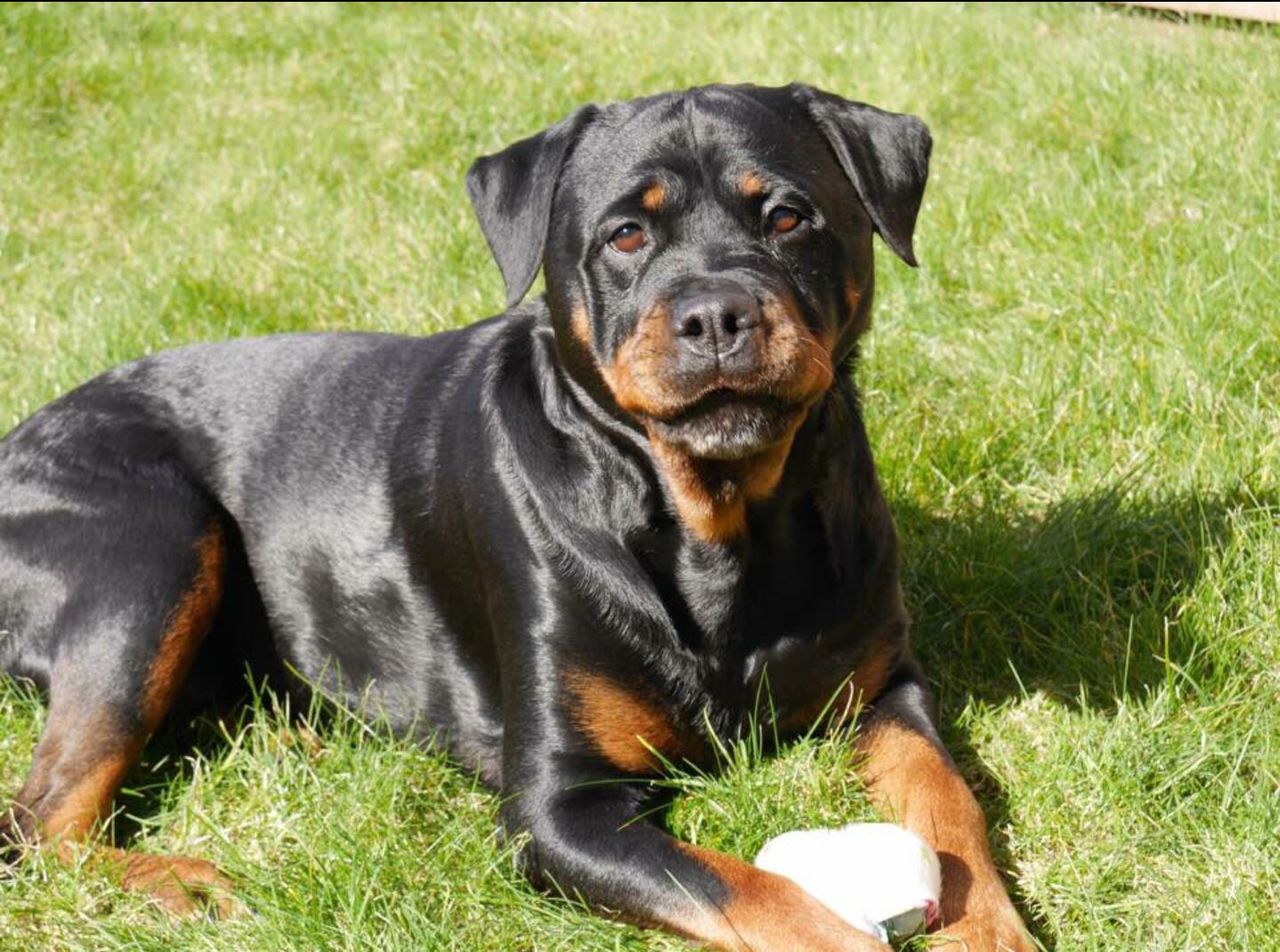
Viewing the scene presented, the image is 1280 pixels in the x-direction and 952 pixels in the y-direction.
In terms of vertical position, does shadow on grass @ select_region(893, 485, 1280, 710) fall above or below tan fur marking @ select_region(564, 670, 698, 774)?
below

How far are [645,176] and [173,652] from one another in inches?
57.5

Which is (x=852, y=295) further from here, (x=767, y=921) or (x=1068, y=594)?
(x=767, y=921)

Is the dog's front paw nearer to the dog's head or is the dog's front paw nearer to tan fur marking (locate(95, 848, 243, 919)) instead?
the dog's head

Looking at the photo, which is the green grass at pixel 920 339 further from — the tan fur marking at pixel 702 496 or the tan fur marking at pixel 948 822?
the tan fur marking at pixel 702 496

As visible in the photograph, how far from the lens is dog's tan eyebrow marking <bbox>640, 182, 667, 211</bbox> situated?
2945mm

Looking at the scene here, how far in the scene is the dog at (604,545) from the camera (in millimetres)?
2773

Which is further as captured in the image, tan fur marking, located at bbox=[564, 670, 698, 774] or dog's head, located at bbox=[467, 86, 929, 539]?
tan fur marking, located at bbox=[564, 670, 698, 774]

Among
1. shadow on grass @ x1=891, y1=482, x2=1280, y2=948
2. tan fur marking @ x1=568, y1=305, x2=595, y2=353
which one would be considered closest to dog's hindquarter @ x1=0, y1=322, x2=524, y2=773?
tan fur marking @ x1=568, y1=305, x2=595, y2=353

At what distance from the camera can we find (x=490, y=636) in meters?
3.30

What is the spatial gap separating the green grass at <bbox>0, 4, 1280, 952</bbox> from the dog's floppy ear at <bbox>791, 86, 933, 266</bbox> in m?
0.96

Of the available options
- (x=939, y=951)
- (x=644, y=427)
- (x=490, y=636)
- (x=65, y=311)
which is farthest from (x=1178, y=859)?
(x=65, y=311)

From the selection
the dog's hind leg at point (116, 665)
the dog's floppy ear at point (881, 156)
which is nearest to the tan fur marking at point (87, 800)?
the dog's hind leg at point (116, 665)

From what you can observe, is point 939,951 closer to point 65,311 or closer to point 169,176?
point 65,311

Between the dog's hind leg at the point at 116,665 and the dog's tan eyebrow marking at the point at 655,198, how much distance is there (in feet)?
4.40
